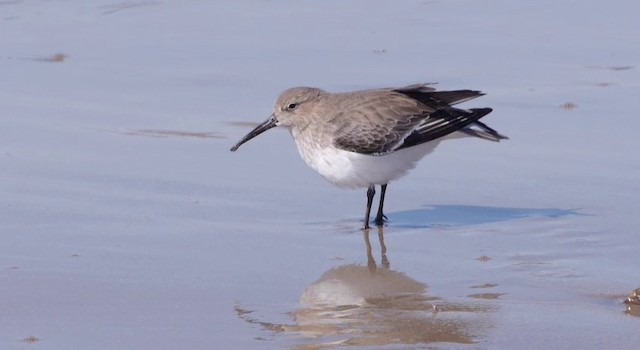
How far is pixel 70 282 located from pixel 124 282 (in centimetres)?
23

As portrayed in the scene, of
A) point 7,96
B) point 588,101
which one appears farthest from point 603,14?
point 7,96

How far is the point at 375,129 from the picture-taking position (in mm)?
7512

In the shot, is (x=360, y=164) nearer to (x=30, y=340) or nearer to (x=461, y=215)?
(x=461, y=215)

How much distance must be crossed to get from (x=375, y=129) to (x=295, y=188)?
57cm

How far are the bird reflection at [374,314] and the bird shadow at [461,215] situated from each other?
3.10 ft

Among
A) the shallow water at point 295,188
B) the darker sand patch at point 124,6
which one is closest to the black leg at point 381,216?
the shallow water at point 295,188

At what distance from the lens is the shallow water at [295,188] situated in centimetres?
533

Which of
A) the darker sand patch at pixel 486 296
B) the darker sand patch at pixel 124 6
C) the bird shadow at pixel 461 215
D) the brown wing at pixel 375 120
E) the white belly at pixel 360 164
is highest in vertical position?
the darker sand patch at pixel 124 6

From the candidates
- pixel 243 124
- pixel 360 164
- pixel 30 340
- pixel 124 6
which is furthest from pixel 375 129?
pixel 124 6

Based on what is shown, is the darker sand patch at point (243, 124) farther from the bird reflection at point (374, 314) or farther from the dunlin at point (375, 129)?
the bird reflection at point (374, 314)

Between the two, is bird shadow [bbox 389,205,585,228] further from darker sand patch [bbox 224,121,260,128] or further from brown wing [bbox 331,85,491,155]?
darker sand patch [bbox 224,121,260,128]

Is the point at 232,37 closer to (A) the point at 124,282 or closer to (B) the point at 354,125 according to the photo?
(B) the point at 354,125

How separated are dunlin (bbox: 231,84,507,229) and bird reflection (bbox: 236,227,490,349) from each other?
→ 4.03ft

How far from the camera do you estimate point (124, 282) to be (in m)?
5.82
